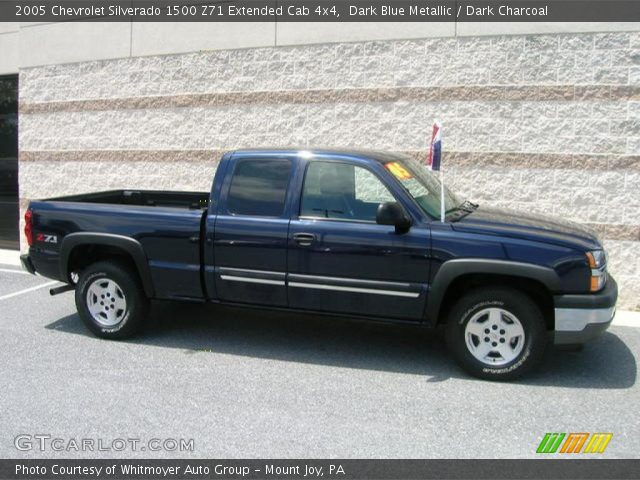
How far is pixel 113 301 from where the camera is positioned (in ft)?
21.9

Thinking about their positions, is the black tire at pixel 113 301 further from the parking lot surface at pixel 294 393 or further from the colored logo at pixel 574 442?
the colored logo at pixel 574 442

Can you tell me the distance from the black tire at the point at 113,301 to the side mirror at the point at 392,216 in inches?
98.3

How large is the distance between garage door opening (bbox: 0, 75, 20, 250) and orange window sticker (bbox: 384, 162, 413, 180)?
859cm

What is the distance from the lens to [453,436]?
4570mm

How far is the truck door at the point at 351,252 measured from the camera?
18.6 feet

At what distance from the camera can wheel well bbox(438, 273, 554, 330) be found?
5.58 metres

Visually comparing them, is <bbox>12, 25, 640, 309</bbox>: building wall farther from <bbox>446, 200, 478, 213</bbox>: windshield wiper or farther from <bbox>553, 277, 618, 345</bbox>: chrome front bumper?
<bbox>553, 277, 618, 345</bbox>: chrome front bumper

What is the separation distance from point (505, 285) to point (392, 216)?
3.55ft

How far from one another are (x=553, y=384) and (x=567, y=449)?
1191mm

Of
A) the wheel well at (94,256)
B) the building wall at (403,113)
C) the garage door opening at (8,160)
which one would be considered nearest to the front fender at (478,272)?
the wheel well at (94,256)

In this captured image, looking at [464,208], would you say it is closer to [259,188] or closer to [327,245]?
[327,245]

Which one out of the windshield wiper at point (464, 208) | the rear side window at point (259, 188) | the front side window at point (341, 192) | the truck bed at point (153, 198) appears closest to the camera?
the front side window at point (341, 192)

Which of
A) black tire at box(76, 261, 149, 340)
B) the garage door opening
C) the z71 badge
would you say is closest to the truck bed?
the z71 badge

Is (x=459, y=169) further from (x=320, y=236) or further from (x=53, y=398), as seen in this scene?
(x=53, y=398)
